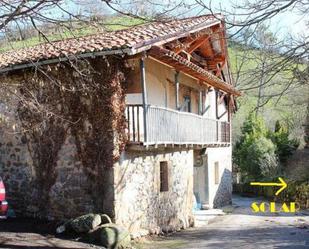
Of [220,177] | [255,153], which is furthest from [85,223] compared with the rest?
[255,153]

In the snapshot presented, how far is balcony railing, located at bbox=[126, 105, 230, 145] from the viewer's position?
12.9m

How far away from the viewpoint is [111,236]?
37.7 ft

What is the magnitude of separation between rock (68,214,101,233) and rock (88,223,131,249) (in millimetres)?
174

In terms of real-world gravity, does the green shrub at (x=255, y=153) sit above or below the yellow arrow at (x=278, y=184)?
above

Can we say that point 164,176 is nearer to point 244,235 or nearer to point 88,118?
point 244,235

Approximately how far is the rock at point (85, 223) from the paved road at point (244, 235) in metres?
1.67

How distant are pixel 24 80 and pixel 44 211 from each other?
3739 mm

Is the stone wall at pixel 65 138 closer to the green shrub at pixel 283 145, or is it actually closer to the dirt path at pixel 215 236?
the dirt path at pixel 215 236

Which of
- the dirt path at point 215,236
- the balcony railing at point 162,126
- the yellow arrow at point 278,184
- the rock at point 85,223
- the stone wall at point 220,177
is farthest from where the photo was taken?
the yellow arrow at point 278,184

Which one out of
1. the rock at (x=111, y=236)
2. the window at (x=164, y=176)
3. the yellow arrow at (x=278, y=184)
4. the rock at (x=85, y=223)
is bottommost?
the rock at (x=111, y=236)

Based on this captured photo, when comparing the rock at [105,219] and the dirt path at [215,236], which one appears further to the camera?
the rock at [105,219]

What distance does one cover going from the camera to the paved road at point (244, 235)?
1327 cm

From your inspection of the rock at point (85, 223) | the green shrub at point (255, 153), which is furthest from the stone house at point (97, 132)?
the green shrub at point (255, 153)

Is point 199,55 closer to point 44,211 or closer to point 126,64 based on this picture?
point 126,64
